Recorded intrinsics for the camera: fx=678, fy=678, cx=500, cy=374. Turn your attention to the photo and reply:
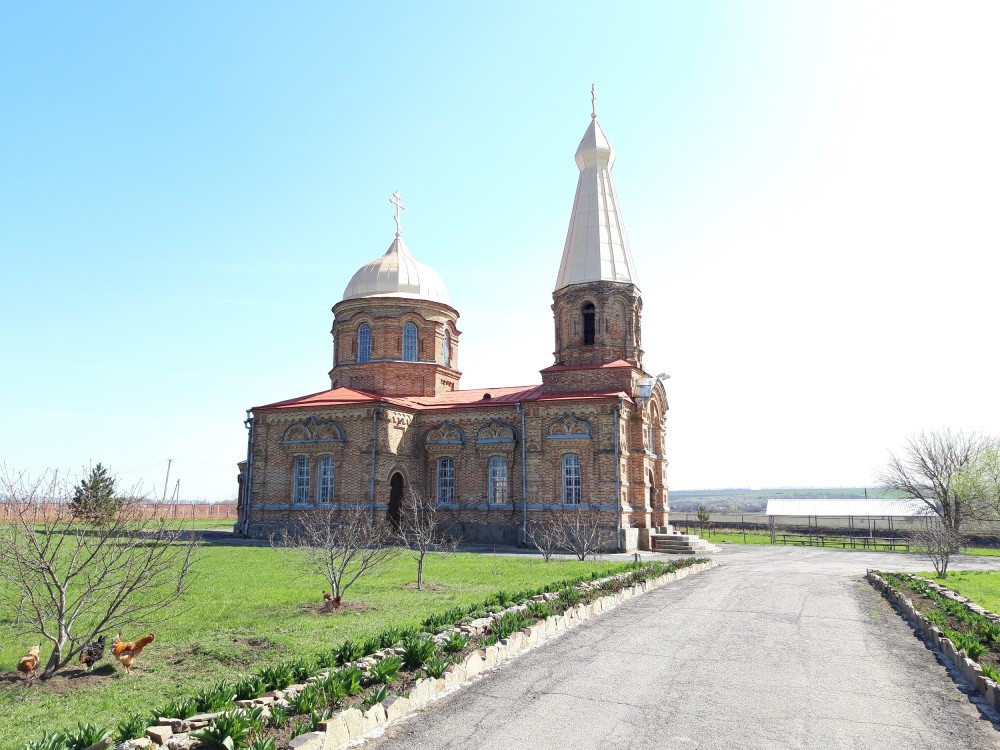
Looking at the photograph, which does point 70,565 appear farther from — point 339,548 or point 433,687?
point 339,548

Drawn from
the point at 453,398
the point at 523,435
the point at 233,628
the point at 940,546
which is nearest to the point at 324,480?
the point at 453,398

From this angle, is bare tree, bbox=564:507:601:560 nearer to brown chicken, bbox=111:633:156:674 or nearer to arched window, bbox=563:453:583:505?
arched window, bbox=563:453:583:505

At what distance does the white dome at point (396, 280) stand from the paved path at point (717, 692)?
23267mm

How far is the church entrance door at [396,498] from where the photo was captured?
29.1m

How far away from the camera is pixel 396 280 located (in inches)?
1316

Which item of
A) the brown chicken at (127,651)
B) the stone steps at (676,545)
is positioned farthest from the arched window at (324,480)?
the brown chicken at (127,651)

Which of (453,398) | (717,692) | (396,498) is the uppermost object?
(453,398)

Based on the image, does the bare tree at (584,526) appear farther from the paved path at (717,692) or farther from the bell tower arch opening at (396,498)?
the paved path at (717,692)

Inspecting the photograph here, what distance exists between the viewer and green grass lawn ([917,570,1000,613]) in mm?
14559

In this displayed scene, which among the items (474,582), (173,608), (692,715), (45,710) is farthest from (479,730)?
(474,582)

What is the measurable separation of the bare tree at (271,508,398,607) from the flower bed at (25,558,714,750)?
2948 mm

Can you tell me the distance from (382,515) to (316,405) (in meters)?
5.53

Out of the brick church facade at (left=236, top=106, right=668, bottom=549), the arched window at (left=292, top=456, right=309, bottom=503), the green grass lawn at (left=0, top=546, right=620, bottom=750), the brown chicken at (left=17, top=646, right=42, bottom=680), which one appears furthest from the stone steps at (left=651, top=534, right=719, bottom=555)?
the brown chicken at (left=17, top=646, right=42, bottom=680)

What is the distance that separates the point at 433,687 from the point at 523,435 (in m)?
20.0
